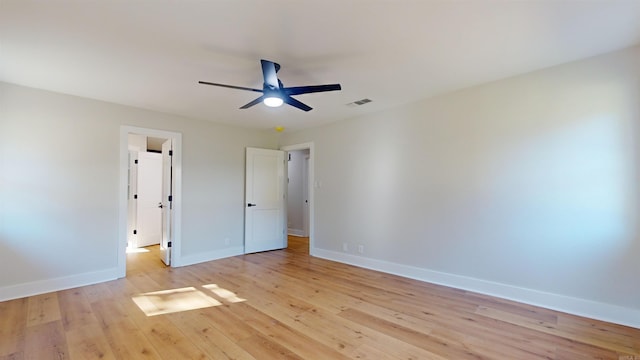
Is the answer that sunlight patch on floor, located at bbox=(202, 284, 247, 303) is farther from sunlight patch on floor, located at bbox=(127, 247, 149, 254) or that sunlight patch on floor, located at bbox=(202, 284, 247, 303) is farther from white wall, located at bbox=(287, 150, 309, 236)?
white wall, located at bbox=(287, 150, 309, 236)

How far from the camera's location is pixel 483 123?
3.55m

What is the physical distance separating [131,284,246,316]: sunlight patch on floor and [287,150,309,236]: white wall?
4.32 meters

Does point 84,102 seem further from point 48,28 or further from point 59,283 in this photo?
point 59,283

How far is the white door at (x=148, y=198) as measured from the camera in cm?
649

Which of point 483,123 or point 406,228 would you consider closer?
point 483,123

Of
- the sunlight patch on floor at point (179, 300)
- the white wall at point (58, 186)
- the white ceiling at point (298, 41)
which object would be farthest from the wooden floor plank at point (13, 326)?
the white ceiling at point (298, 41)

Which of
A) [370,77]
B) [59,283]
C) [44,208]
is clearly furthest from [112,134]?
[370,77]

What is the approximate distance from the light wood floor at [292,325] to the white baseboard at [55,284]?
129 millimetres

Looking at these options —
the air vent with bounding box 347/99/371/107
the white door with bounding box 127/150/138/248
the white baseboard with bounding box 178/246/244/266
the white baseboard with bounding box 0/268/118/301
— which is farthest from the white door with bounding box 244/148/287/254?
the white door with bounding box 127/150/138/248

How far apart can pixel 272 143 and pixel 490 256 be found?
14.7 ft

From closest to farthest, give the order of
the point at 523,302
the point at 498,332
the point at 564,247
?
the point at 498,332
the point at 564,247
the point at 523,302

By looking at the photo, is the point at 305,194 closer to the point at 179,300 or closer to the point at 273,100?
the point at 179,300

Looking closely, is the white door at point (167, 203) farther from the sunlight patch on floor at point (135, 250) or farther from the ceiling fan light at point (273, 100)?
the ceiling fan light at point (273, 100)

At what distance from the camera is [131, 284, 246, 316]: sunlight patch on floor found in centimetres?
309
